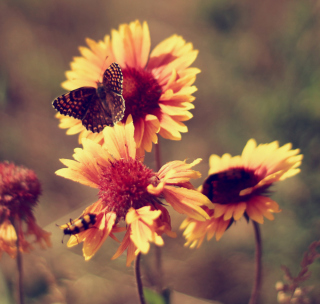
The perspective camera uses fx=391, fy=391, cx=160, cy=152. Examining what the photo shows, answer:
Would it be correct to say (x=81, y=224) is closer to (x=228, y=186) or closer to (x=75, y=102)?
(x=228, y=186)

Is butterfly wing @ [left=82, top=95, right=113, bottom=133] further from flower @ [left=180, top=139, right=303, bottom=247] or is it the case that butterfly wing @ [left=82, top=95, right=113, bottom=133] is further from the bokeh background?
the bokeh background

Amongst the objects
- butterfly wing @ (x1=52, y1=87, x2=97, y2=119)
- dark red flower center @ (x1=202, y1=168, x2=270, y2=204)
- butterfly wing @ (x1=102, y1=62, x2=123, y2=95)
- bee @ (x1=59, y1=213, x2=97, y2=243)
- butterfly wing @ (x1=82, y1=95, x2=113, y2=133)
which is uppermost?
butterfly wing @ (x1=102, y1=62, x2=123, y2=95)

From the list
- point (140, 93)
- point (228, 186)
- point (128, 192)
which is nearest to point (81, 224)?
point (128, 192)

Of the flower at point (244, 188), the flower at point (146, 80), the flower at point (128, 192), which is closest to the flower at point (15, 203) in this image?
the flower at point (146, 80)

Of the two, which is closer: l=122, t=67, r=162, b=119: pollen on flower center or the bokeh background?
l=122, t=67, r=162, b=119: pollen on flower center

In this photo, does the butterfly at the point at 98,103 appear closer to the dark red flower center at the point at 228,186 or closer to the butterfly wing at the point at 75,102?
the butterfly wing at the point at 75,102

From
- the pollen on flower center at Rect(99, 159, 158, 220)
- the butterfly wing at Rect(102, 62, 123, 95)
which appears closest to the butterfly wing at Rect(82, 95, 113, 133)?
the butterfly wing at Rect(102, 62, 123, 95)

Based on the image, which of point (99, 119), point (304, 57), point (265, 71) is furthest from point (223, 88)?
point (99, 119)
